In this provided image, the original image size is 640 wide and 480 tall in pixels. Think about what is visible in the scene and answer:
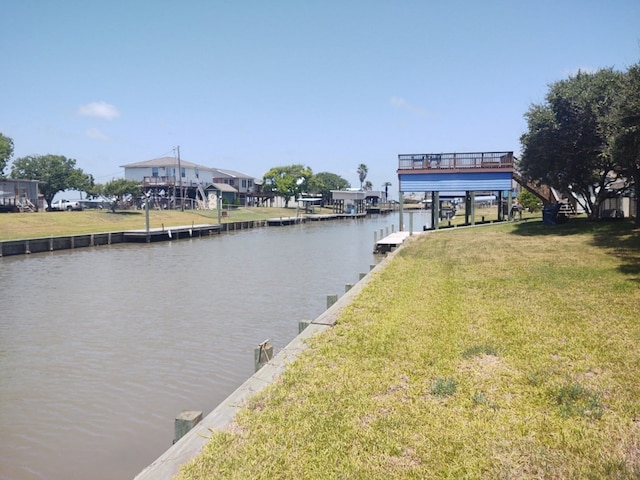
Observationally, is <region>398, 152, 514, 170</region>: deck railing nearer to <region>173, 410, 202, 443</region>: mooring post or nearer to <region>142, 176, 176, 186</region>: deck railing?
<region>173, 410, 202, 443</region>: mooring post

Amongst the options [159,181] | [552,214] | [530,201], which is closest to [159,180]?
[159,181]

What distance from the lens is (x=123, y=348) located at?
1199 cm

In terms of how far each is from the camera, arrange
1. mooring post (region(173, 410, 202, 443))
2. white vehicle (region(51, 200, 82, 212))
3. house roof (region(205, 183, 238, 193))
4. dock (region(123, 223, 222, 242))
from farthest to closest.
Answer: house roof (region(205, 183, 238, 193)) < white vehicle (region(51, 200, 82, 212)) < dock (region(123, 223, 222, 242)) < mooring post (region(173, 410, 202, 443))

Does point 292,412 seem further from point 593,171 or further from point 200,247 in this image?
point 200,247

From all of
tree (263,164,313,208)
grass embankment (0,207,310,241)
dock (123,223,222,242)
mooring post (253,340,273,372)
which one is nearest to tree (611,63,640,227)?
mooring post (253,340,273,372)

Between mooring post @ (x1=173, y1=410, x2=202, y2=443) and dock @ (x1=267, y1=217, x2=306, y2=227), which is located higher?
dock @ (x1=267, y1=217, x2=306, y2=227)

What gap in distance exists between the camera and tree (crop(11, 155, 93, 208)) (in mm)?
71500

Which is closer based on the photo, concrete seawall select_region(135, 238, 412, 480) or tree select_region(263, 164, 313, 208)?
concrete seawall select_region(135, 238, 412, 480)

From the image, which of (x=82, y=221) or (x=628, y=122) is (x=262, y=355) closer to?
(x=628, y=122)

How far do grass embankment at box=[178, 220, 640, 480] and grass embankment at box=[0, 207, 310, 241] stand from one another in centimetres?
3671

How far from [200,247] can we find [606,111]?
27.9m

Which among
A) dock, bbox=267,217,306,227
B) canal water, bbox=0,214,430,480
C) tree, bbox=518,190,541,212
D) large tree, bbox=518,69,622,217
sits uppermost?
large tree, bbox=518,69,622,217

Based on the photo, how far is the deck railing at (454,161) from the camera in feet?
120

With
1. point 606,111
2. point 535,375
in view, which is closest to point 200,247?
point 606,111
